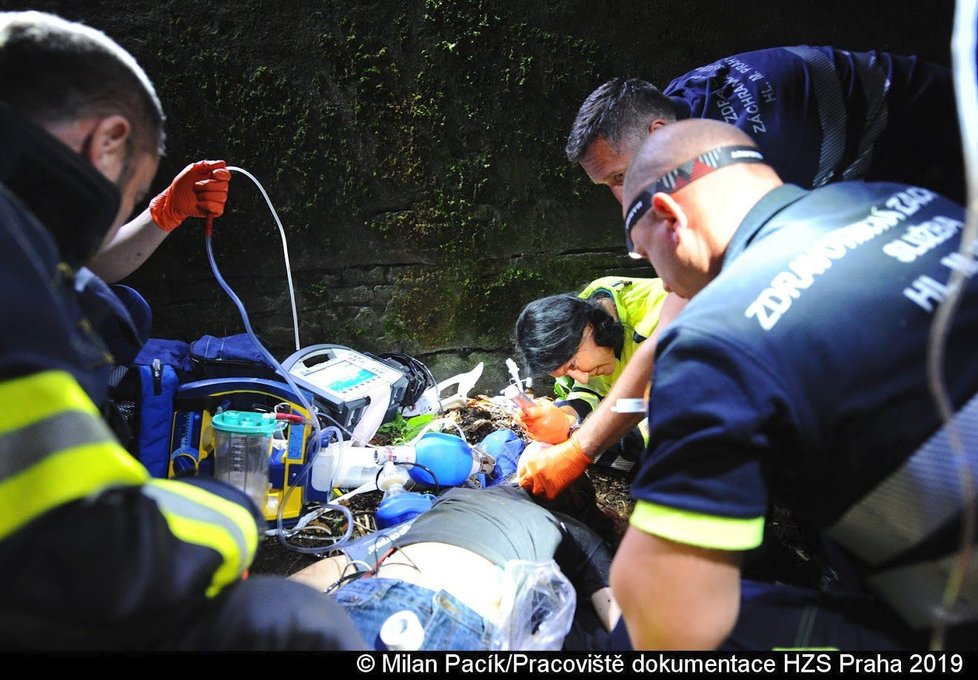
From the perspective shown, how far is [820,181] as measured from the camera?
2117 millimetres

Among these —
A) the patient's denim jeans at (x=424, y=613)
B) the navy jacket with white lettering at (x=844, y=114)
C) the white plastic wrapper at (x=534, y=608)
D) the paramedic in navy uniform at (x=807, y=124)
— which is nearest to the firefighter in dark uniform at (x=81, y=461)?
the patient's denim jeans at (x=424, y=613)

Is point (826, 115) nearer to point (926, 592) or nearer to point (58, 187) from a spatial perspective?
point (926, 592)

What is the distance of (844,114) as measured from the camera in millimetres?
2064

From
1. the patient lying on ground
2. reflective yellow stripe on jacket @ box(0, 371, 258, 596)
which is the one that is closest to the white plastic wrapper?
the patient lying on ground

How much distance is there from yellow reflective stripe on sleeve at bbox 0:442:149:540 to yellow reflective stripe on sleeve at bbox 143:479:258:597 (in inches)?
4.2

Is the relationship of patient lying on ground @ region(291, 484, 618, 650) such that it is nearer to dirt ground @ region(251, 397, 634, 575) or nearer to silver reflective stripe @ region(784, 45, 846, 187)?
dirt ground @ region(251, 397, 634, 575)

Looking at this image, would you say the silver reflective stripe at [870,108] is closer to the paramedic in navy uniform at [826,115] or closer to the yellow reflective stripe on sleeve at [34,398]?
the paramedic in navy uniform at [826,115]

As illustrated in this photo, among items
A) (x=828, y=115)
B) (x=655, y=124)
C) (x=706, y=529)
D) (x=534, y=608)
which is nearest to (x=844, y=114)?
(x=828, y=115)

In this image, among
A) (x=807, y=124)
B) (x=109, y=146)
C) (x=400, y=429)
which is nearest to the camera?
(x=109, y=146)

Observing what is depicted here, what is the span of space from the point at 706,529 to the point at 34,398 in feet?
3.13

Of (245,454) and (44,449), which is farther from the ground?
(44,449)

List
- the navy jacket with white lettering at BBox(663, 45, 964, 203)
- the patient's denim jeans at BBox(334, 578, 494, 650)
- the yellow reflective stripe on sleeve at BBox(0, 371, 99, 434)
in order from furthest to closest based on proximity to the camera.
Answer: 1. the navy jacket with white lettering at BBox(663, 45, 964, 203)
2. the patient's denim jeans at BBox(334, 578, 494, 650)
3. the yellow reflective stripe on sleeve at BBox(0, 371, 99, 434)

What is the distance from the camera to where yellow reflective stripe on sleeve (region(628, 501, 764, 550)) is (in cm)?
91

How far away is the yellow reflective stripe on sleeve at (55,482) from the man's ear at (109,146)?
48 cm
